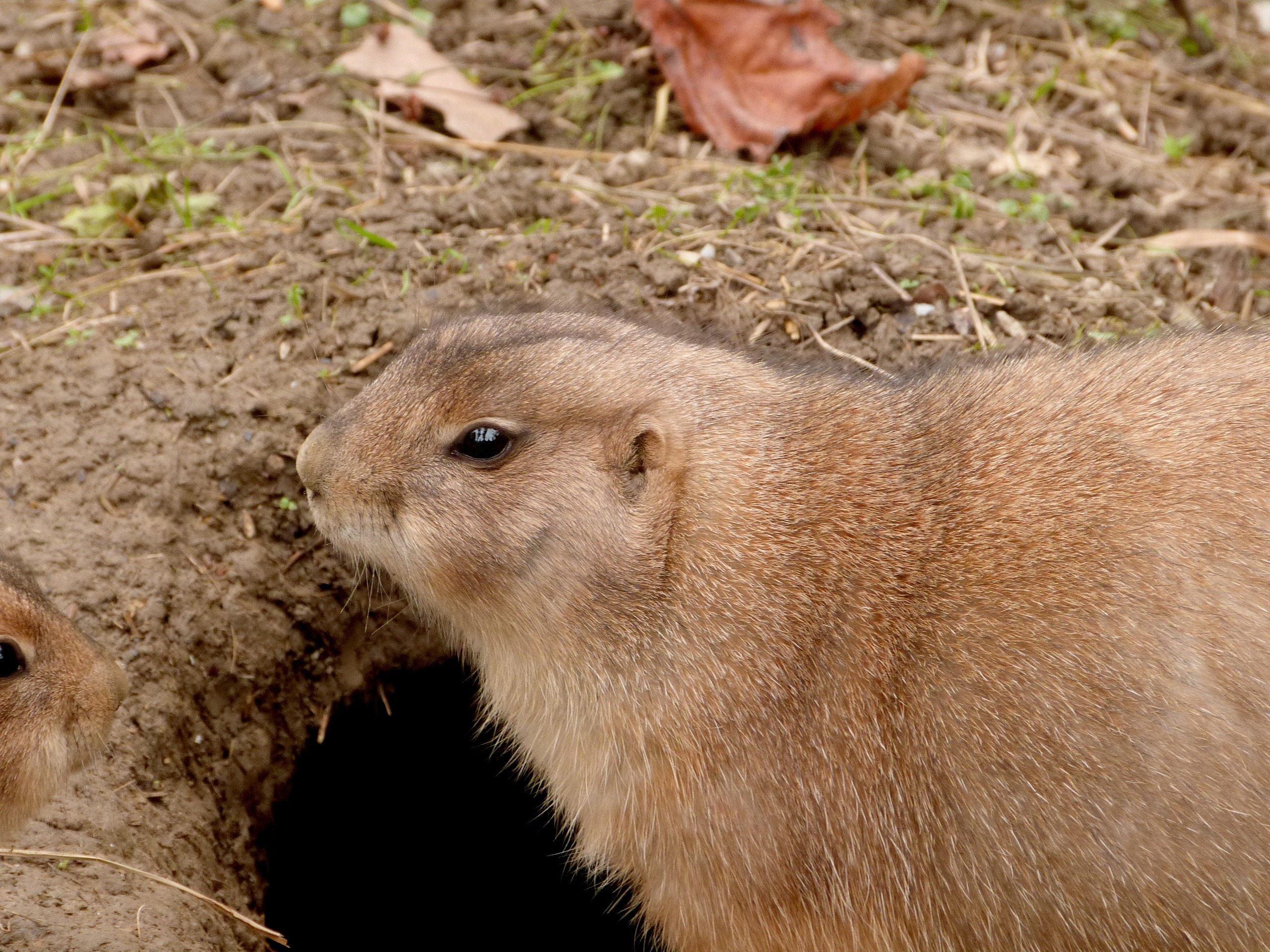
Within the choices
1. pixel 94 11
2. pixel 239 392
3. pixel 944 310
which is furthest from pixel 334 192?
pixel 944 310

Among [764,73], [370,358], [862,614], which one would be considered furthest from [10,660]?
[764,73]

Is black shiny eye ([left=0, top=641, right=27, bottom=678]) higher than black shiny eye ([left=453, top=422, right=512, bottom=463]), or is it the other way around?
black shiny eye ([left=453, top=422, right=512, bottom=463])

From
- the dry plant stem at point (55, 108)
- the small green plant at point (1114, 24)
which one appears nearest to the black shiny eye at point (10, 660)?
the dry plant stem at point (55, 108)

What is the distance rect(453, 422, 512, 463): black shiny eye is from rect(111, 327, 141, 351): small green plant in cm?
238

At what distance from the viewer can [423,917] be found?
248 inches

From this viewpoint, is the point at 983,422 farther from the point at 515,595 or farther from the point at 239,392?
the point at 239,392

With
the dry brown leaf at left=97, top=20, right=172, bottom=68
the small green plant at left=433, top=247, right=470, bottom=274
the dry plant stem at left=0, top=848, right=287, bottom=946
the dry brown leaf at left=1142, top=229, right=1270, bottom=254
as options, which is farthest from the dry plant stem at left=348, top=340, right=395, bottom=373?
the dry brown leaf at left=1142, top=229, right=1270, bottom=254

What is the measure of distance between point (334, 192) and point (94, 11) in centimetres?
229

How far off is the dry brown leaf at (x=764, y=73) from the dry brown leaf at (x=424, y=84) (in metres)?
0.97

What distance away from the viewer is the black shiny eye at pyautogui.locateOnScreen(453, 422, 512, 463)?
13.0 ft

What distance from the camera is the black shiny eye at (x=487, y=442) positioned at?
13.0 ft

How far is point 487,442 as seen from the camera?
3.96 m

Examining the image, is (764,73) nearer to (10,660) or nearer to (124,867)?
(10,660)

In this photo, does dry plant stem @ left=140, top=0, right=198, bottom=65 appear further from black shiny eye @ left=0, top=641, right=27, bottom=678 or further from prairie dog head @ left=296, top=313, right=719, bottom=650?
black shiny eye @ left=0, top=641, right=27, bottom=678
